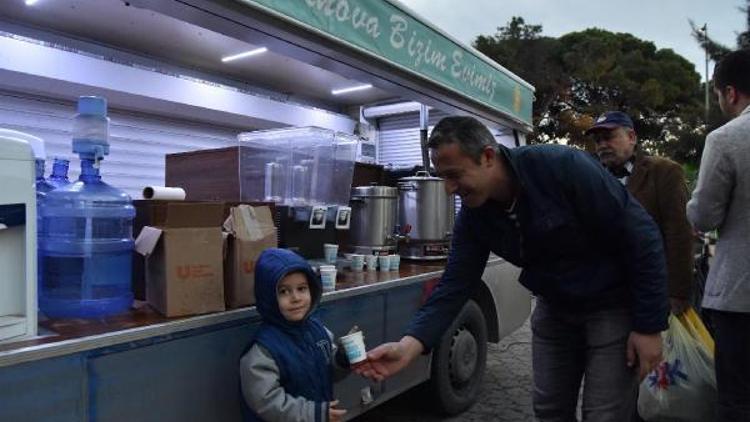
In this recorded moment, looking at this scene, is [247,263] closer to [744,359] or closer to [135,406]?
[135,406]

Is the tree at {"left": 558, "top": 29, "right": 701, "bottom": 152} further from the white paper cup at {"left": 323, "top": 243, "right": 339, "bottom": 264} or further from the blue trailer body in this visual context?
the blue trailer body

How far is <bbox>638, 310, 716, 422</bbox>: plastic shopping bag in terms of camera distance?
2691 mm

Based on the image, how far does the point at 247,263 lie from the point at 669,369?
2267 millimetres

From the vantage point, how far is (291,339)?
203cm

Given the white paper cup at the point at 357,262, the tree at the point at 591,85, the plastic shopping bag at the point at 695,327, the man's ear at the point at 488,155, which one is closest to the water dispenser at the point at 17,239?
the man's ear at the point at 488,155

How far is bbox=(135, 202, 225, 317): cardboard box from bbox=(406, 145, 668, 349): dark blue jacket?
0.86 m

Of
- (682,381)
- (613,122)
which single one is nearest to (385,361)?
(682,381)

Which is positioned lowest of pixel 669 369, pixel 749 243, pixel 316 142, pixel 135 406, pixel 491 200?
pixel 669 369

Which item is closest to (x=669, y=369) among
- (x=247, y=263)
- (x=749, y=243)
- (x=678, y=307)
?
(x=678, y=307)

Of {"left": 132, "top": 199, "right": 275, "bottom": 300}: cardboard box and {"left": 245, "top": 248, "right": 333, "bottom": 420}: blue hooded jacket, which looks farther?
{"left": 132, "top": 199, "right": 275, "bottom": 300}: cardboard box

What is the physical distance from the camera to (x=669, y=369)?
109 inches

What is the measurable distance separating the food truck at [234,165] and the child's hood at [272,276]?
0.16 metres

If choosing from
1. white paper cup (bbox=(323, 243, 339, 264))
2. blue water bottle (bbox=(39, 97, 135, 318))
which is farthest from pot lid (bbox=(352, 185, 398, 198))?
blue water bottle (bbox=(39, 97, 135, 318))

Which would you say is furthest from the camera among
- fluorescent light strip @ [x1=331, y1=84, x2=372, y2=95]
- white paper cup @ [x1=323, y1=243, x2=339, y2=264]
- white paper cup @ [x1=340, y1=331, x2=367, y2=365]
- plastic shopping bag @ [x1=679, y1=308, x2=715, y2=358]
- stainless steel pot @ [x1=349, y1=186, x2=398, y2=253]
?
fluorescent light strip @ [x1=331, y1=84, x2=372, y2=95]
